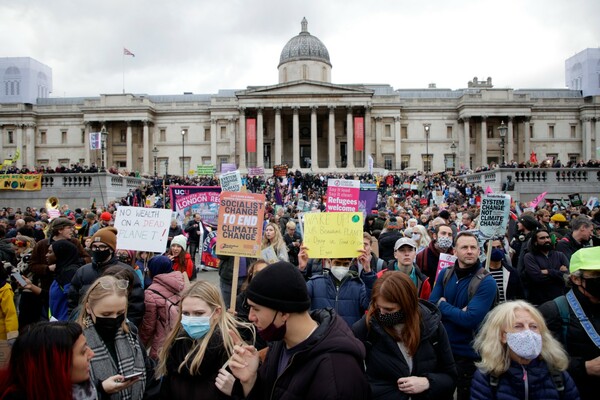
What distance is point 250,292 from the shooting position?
281 centimetres

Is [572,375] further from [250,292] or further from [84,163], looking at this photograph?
[84,163]

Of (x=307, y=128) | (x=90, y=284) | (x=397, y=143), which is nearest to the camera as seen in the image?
(x=90, y=284)

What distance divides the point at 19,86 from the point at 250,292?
78.5 m

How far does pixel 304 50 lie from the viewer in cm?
6419

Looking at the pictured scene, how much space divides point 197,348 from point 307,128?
193 feet

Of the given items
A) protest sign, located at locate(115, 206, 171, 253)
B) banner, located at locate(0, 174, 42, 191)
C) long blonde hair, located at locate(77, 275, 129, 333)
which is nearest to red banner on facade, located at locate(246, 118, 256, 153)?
banner, located at locate(0, 174, 42, 191)

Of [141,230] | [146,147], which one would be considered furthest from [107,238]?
Result: [146,147]

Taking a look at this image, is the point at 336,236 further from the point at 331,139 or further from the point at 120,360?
the point at 331,139

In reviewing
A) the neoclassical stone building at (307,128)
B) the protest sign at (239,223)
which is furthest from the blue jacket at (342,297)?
the neoclassical stone building at (307,128)

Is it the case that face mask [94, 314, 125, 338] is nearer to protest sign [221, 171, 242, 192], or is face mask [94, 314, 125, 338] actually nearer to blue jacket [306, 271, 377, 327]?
blue jacket [306, 271, 377, 327]

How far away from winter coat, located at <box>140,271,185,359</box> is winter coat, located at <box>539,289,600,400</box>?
3.49 m

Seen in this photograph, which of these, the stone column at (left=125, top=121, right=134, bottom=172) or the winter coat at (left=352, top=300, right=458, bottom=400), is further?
the stone column at (left=125, top=121, right=134, bottom=172)

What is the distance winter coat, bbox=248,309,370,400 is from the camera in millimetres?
2646

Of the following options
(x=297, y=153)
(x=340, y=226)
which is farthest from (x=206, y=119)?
(x=340, y=226)
